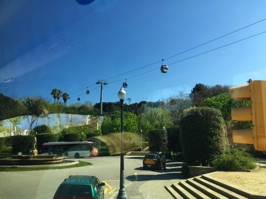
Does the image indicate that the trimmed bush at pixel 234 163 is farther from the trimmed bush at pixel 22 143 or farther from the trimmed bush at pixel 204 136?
the trimmed bush at pixel 22 143

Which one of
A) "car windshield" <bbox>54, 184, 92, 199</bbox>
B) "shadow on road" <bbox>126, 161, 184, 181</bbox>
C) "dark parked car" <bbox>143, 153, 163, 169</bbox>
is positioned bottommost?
"shadow on road" <bbox>126, 161, 184, 181</bbox>

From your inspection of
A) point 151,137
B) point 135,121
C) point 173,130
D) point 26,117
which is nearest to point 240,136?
point 173,130

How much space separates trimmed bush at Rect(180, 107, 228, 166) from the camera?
2575 cm

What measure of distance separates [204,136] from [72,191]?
16233mm

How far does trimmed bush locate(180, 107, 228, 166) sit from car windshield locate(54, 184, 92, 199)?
15.8 meters

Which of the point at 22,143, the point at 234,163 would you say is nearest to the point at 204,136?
the point at 234,163

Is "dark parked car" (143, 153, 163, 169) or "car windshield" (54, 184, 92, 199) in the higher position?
"car windshield" (54, 184, 92, 199)

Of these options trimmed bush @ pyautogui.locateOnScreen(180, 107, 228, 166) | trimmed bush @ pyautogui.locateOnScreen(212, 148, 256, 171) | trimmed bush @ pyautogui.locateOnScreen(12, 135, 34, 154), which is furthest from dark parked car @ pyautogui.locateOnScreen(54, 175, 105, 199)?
trimmed bush @ pyautogui.locateOnScreen(12, 135, 34, 154)

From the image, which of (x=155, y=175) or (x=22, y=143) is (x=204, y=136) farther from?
(x=22, y=143)

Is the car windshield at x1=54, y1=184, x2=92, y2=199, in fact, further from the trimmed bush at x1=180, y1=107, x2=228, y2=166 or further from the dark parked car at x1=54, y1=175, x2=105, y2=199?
the trimmed bush at x1=180, y1=107, x2=228, y2=166

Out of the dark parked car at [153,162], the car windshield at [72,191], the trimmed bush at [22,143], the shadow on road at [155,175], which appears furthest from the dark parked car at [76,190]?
the trimmed bush at [22,143]

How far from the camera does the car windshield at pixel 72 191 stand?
11.2m

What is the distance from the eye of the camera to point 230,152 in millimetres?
25750

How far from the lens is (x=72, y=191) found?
11.3 metres
